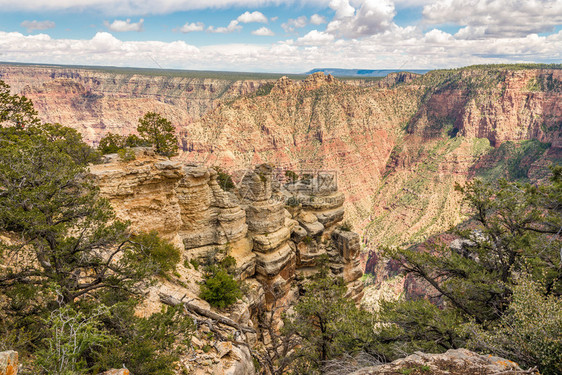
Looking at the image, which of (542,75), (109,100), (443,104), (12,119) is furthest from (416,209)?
(109,100)

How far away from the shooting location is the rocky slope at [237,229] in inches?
601

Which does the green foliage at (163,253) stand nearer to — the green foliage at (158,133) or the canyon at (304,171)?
the canyon at (304,171)

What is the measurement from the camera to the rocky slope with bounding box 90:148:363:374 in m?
15.3

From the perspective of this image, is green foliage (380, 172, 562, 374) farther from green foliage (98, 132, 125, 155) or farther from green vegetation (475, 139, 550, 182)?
green vegetation (475, 139, 550, 182)

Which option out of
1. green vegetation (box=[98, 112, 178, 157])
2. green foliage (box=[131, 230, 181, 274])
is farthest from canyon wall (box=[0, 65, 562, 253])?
green foliage (box=[131, 230, 181, 274])

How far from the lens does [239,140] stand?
107 m

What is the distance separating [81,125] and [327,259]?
588 feet

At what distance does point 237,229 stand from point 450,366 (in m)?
18.2

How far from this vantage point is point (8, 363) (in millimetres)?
4766

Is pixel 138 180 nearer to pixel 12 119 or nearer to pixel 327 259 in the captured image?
pixel 12 119

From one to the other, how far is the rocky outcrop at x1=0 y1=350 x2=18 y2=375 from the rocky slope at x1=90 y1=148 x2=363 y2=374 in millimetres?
5333

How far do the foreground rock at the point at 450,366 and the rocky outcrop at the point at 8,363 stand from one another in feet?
23.6

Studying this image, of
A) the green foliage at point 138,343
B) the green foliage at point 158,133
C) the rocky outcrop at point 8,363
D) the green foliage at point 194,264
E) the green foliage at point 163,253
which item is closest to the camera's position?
the rocky outcrop at point 8,363

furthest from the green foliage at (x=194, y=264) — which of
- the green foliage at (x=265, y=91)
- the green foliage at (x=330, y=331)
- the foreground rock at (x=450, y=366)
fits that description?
the green foliage at (x=265, y=91)
